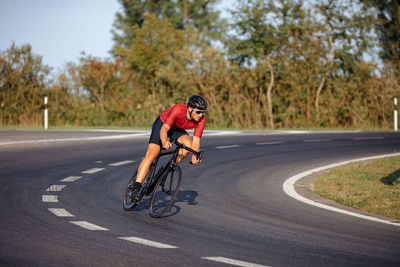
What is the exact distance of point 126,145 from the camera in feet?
62.1

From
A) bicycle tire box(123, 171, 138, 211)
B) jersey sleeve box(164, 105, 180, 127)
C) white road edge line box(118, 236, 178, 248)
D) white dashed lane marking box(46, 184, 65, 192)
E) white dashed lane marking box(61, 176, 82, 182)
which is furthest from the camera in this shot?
white dashed lane marking box(61, 176, 82, 182)

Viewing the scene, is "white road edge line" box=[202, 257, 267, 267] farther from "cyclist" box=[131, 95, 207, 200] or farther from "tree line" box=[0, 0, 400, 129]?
"tree line" box=[0, 0, 400, 129]

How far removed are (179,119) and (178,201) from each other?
1774 millimetres

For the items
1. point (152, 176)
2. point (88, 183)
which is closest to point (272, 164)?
point (88, 183)

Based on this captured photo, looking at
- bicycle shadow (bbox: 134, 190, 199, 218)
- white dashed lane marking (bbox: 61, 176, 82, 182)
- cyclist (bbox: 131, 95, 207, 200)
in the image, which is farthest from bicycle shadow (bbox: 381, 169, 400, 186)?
white dashed lane marking (bbox: 61, 176, 82, 182)

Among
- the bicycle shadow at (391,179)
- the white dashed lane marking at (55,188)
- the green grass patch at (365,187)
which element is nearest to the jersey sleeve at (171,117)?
the green grass patch at (365,187)

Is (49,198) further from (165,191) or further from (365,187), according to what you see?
(365,187)

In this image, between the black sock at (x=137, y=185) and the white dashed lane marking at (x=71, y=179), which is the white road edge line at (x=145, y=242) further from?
the white dashed lane marking at (x=71, y=179)

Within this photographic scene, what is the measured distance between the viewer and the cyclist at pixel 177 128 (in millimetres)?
7652

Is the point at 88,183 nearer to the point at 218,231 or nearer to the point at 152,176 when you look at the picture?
the point at 152,176

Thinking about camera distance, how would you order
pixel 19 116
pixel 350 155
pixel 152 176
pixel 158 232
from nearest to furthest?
pixel 158 232, pixel 152 176, pixel 350 155, pixel 19 116

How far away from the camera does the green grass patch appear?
29.1 feet

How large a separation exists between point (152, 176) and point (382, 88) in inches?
863

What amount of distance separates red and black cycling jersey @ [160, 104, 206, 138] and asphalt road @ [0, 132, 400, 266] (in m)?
1.18
